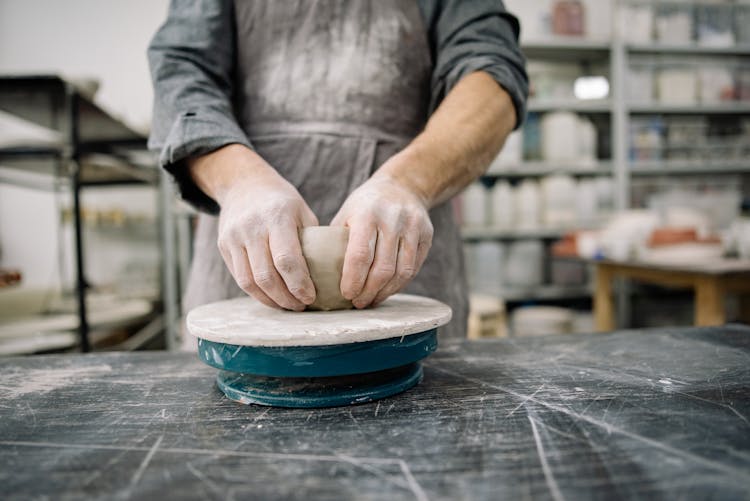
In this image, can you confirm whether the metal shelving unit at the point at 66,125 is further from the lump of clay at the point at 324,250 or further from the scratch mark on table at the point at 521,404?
the scratch mark on table at the point at 521,404

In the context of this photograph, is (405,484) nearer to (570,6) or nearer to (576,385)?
(576,385)

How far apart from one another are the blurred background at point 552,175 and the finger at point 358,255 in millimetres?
2071

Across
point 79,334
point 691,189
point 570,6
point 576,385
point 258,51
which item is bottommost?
point 79,334

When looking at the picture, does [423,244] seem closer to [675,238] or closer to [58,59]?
[675,238]

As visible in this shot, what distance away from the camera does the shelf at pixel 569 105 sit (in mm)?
3236

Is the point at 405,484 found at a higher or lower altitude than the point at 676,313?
higher

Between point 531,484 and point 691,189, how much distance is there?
3.80 meters

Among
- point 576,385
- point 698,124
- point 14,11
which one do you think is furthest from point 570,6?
point 14,11

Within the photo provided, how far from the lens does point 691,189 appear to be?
11.6ft

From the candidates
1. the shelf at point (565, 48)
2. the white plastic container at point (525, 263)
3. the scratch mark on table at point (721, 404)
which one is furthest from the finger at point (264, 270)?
the shelf at point (565, 48)

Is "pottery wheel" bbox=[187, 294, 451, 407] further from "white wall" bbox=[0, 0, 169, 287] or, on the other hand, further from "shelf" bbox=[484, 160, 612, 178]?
"white wall" bbox=[0, 0, 169, 287]

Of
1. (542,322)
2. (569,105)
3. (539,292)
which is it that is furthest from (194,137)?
(569,105)

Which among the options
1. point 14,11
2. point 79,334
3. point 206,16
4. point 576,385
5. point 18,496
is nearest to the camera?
point 18,496

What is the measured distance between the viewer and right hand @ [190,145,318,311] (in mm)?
684
